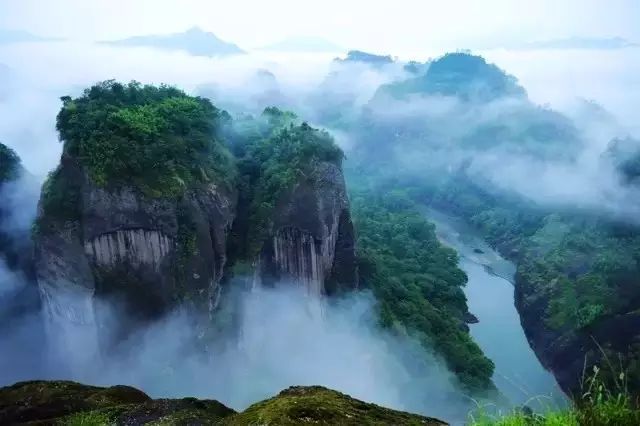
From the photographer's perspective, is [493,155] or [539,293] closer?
[539,293]

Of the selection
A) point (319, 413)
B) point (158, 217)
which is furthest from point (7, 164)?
point (319, 413)

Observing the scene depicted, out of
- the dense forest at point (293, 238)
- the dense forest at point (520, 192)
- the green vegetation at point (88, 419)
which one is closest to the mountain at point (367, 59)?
the dense forest at point (520, 192)

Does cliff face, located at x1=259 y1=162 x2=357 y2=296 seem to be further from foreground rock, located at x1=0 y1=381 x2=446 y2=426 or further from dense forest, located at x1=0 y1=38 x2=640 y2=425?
foreground rock, located at x1=0 y1=381 x2=446 y2=426

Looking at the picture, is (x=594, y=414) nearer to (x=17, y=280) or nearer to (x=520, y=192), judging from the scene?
(x=17, y=280)

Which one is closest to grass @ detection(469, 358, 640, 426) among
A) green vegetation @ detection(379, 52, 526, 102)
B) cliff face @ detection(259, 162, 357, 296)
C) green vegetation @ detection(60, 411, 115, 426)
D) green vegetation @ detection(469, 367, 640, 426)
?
green vegetation @ detection(469, 367, 640, 426)

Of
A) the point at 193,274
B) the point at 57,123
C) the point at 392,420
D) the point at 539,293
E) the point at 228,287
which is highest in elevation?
the point at 57,123

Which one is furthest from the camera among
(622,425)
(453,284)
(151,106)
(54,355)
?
(453,284)

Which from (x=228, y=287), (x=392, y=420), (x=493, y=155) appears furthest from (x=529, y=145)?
(x=392, y=420)

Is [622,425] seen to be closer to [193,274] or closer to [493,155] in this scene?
[193,274]
